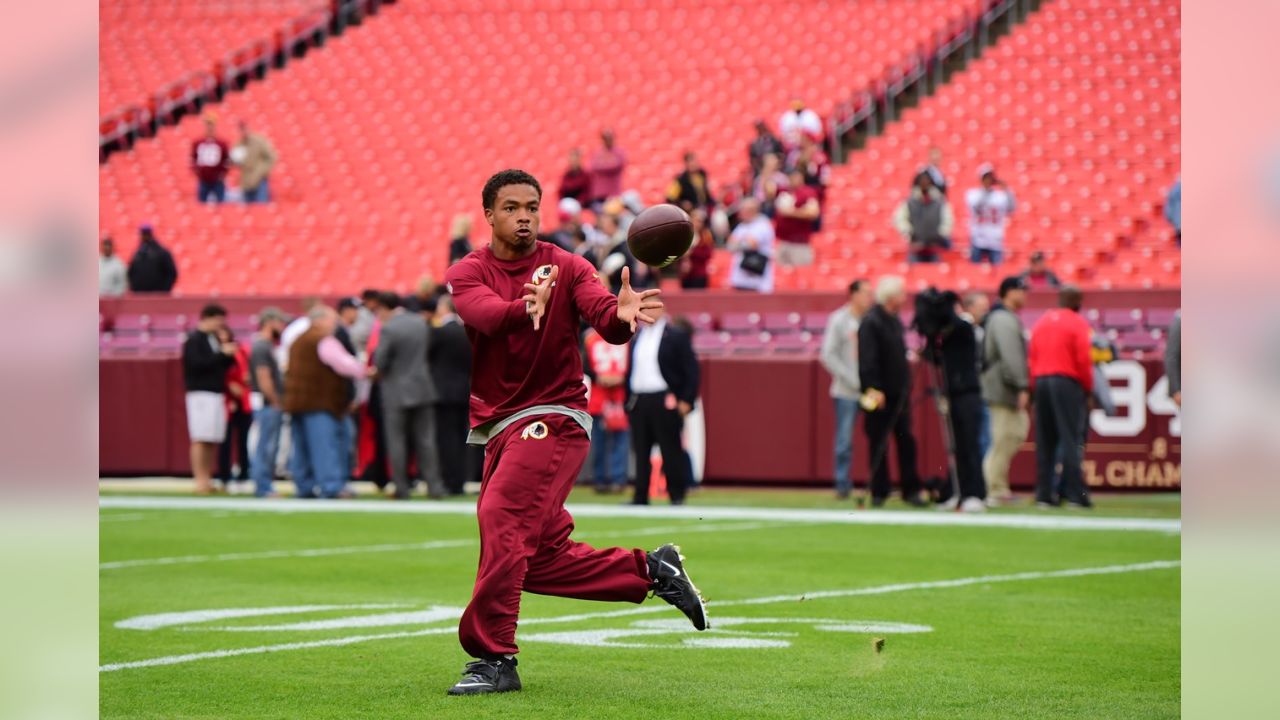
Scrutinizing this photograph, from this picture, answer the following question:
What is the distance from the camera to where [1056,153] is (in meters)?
27.5

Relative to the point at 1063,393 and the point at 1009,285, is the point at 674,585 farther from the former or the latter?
the point at 1009,285

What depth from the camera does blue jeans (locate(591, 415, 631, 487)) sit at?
19516 millimetres

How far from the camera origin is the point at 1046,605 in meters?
9.89

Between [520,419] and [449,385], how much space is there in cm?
1204

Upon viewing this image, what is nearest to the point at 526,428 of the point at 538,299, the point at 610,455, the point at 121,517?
the point at 538,299

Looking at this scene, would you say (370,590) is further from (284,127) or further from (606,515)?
(284,127)

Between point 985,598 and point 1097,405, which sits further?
point 1097,405

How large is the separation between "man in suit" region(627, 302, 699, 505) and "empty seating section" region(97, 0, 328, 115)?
69.0 ft

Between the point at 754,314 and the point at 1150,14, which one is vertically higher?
the point at 1150,14

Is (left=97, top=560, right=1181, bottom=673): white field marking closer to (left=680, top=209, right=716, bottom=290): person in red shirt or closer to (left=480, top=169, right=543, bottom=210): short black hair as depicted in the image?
(left=480, top=169, right=543, bottom=210): short black hair

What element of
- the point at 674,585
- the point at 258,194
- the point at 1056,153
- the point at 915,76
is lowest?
the point at 674,585
